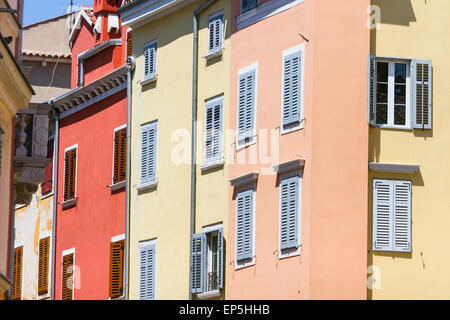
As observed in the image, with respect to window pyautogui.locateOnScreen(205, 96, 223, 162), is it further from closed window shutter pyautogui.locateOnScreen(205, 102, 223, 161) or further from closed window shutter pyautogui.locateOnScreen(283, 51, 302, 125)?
closed window shutter pyautogui.locateOnScreen(283, 51, 302, 125)

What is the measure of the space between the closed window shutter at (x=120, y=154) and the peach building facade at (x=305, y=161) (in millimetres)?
7210

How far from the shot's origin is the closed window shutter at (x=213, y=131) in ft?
140

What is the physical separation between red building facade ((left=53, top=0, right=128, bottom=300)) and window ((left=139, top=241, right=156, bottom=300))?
1.36 metres

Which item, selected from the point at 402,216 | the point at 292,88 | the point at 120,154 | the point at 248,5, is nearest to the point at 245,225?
the point at 292,88

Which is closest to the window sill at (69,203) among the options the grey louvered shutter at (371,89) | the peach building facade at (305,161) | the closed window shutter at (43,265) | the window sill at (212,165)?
the closed window shutter at (43,265)

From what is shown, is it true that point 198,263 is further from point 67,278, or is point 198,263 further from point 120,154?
Result: point 67,278

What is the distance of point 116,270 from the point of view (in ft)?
155

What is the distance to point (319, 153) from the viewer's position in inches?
1524

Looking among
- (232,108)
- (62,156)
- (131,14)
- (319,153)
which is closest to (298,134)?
(319,153)

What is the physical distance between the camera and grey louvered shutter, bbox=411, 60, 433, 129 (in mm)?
39031

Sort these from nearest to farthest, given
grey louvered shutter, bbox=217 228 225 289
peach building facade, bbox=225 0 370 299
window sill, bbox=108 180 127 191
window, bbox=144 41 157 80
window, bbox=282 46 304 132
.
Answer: peach building facade, bbox=225 0 370 299
window, bbox=282 46 304 132
grey louvered shutter, bbox=217 228 225 289
window, bbox=144 41 157 80
window sill, bbox=108 180 127 191

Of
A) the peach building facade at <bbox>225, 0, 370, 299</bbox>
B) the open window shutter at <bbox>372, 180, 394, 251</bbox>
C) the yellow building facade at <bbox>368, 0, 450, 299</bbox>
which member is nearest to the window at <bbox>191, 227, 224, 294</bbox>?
the peach building facade at <bbox>225, 0, 370, 299</bbox>

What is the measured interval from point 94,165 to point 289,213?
39.6 ft

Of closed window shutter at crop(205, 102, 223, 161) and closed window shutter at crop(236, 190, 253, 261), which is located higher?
closed window shutter at crop(205, 102, 223, 161)
